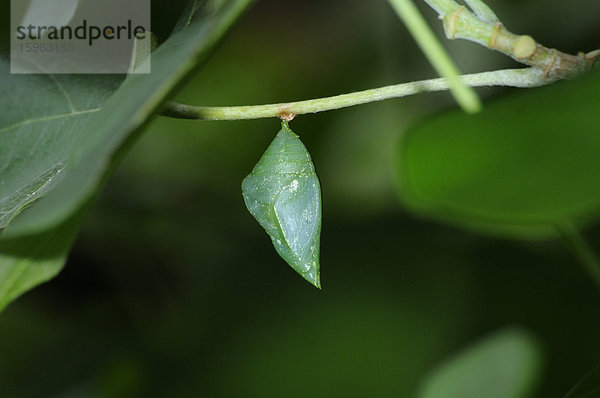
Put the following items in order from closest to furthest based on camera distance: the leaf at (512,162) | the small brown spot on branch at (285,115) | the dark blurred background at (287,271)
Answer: the leaf at (512,162), the small brown spot on branch at (285,115), the dark blurred background at (287,271)

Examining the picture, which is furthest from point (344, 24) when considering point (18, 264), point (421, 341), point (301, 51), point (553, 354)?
point (18, 264)

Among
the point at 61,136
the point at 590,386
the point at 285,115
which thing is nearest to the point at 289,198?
the point at 285,115


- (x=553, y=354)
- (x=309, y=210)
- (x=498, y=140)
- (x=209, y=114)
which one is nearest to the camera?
(x=498, y=140)

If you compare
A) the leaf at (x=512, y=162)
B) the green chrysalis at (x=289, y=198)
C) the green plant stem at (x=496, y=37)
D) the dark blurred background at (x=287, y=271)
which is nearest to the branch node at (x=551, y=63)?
the green plant stem at (x=496, y=37)

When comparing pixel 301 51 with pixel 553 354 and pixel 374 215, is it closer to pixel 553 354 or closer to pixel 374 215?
pixel 374 215

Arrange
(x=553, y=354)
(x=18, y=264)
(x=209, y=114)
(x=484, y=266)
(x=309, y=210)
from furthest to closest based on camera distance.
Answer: (x=484, y=266) → (x=553, y=354) → (x=309, y=210) → (x=209, y=114) → (x=18, y=264)

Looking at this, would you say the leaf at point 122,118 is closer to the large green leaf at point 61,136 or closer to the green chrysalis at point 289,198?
the large green leaf at point 61,136
